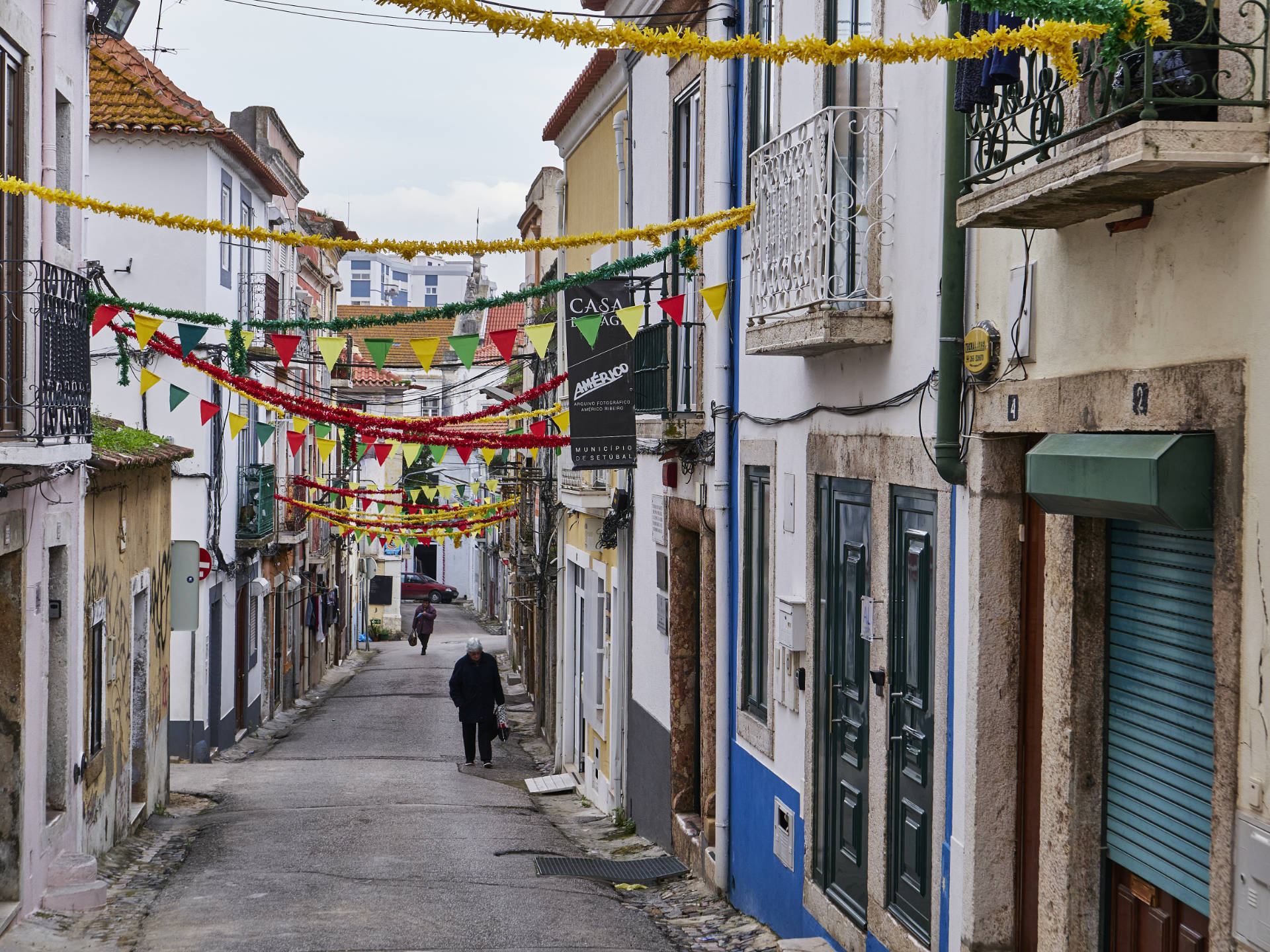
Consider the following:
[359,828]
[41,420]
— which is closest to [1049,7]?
[41,420]

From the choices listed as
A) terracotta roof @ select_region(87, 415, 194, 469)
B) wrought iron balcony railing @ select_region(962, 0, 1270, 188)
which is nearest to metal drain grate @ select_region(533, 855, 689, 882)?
terracotta roof @ select_region(87, 415, 194, 469)

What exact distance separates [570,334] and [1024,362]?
576cm

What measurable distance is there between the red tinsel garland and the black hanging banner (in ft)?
3.31

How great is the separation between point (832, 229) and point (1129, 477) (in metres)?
2.86

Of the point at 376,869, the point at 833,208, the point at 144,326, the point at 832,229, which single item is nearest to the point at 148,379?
the point at 144,326

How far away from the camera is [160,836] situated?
12820 mm

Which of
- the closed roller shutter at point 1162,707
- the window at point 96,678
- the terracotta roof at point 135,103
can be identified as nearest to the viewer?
the closed roller shutter at point 1162,707

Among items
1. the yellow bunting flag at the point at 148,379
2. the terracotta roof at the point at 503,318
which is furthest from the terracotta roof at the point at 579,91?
the terracotta roof at the point at 503,318

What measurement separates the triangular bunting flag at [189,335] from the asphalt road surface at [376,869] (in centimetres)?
389

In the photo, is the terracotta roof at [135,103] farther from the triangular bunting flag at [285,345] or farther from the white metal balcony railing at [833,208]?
the white metal balcony railing at [833,208]

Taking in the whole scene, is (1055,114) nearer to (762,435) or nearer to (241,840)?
(762,435)

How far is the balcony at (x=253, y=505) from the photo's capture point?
23734 millimetres

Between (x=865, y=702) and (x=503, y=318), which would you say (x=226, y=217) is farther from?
(x=503, y=318)

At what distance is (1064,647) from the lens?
16.5 ft
